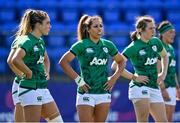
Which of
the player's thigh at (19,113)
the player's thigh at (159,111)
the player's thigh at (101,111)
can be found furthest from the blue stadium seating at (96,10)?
the player's thigh at (101,111)

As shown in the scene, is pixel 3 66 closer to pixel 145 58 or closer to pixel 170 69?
pixel 170 69

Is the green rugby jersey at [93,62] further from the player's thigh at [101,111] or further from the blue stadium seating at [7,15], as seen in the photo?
the blue stadium seating at [7,15]

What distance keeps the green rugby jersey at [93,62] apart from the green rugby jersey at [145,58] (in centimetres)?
83

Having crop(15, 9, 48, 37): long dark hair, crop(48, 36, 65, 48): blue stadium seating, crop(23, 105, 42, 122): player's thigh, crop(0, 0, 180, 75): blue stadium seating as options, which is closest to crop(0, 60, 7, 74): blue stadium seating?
crop(48, 36, 65, 48): blue stadium seating

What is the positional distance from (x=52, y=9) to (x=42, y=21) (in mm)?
9810

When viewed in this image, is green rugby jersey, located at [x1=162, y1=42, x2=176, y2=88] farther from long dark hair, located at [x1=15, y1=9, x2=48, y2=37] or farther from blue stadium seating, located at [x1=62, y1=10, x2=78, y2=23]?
blue stadium seating, located at [x1=62, y1=10, x2=78, y2=23]

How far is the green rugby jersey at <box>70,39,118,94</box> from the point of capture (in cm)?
823

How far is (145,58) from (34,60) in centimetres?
193

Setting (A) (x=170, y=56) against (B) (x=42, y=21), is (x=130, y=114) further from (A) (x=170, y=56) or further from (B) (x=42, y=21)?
(B) (x=42, y=21)

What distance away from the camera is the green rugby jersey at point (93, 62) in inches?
324

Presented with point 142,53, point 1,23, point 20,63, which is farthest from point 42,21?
point 1,23

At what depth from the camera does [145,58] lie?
8.99m

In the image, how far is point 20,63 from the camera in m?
7.54

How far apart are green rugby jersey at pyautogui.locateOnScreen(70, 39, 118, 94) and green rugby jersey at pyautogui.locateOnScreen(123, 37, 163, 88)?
2.71ft
